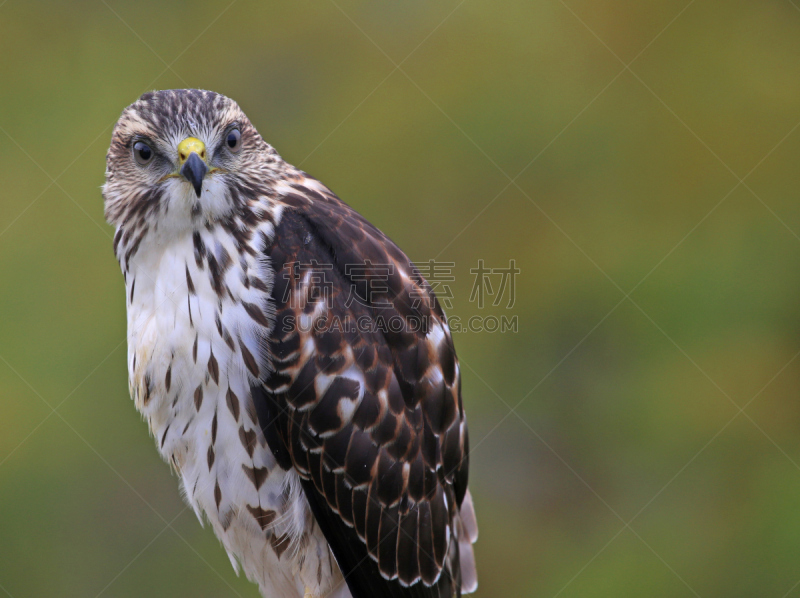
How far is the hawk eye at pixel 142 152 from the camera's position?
2.50 meters

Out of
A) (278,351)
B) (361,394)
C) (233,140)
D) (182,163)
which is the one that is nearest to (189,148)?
(182,163)

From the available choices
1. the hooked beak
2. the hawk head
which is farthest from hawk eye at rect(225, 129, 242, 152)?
the hooked beak

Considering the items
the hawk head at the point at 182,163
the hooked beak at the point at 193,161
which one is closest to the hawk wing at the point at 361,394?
the hawk head at the point at 182,163

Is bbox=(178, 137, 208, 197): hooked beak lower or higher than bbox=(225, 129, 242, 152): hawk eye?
lower

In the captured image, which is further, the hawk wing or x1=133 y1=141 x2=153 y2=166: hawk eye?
x1=133 y1=141 x2=153 y2=166: hawk eye

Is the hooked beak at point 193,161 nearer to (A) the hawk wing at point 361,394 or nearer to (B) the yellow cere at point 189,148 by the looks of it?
(B) the yellow cere at point 189,148

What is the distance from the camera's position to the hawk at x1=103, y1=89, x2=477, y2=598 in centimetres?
236

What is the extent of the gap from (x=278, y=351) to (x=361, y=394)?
287mm

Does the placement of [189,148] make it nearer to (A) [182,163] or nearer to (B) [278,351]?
(A) [182,163]

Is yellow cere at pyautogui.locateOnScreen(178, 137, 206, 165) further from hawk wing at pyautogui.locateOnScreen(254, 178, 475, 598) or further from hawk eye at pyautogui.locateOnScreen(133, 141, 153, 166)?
hawk wing at pyautogui.locateOnScreen(254, 178, 475, 598)

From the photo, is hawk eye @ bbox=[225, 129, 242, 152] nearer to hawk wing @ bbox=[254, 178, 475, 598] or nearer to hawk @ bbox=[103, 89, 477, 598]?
hawk @ bbox=[103, 89, 477, 598]

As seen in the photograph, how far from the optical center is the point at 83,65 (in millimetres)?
4969

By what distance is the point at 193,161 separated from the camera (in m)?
2.31

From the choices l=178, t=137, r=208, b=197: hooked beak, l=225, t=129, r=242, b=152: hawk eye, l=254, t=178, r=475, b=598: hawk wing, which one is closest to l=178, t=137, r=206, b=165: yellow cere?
l=178, t=137, r=208, b=197: hooked beak
